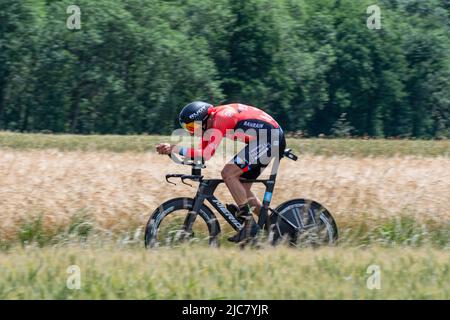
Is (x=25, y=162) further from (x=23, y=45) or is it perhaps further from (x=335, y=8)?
(x=335, y=8)

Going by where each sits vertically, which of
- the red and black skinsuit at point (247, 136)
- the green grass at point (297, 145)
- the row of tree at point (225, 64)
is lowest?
the row of tree at point (225, 64)

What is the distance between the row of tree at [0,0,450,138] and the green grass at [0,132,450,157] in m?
28.1

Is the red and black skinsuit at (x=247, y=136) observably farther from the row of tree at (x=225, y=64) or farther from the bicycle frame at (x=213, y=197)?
the row of tree at (x=225, y=64)

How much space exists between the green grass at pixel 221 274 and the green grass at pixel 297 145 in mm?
14661

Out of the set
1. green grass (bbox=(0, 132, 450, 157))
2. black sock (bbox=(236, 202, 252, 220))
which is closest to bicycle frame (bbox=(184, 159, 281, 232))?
black sock (bbox=(236, 202, 252, 220))

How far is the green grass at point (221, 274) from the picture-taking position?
24.2 ft

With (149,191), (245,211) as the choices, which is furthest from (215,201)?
(149,191)

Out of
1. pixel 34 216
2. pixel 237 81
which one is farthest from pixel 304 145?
pixel 237 81

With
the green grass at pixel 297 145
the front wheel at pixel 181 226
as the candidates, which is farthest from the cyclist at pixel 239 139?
the green grass at pixel 297 145

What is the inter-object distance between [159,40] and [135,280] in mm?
53312

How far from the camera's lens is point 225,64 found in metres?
66.9

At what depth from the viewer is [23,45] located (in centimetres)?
5834

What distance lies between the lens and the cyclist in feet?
32.4

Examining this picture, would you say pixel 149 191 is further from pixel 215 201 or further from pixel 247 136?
pixel 247 136
